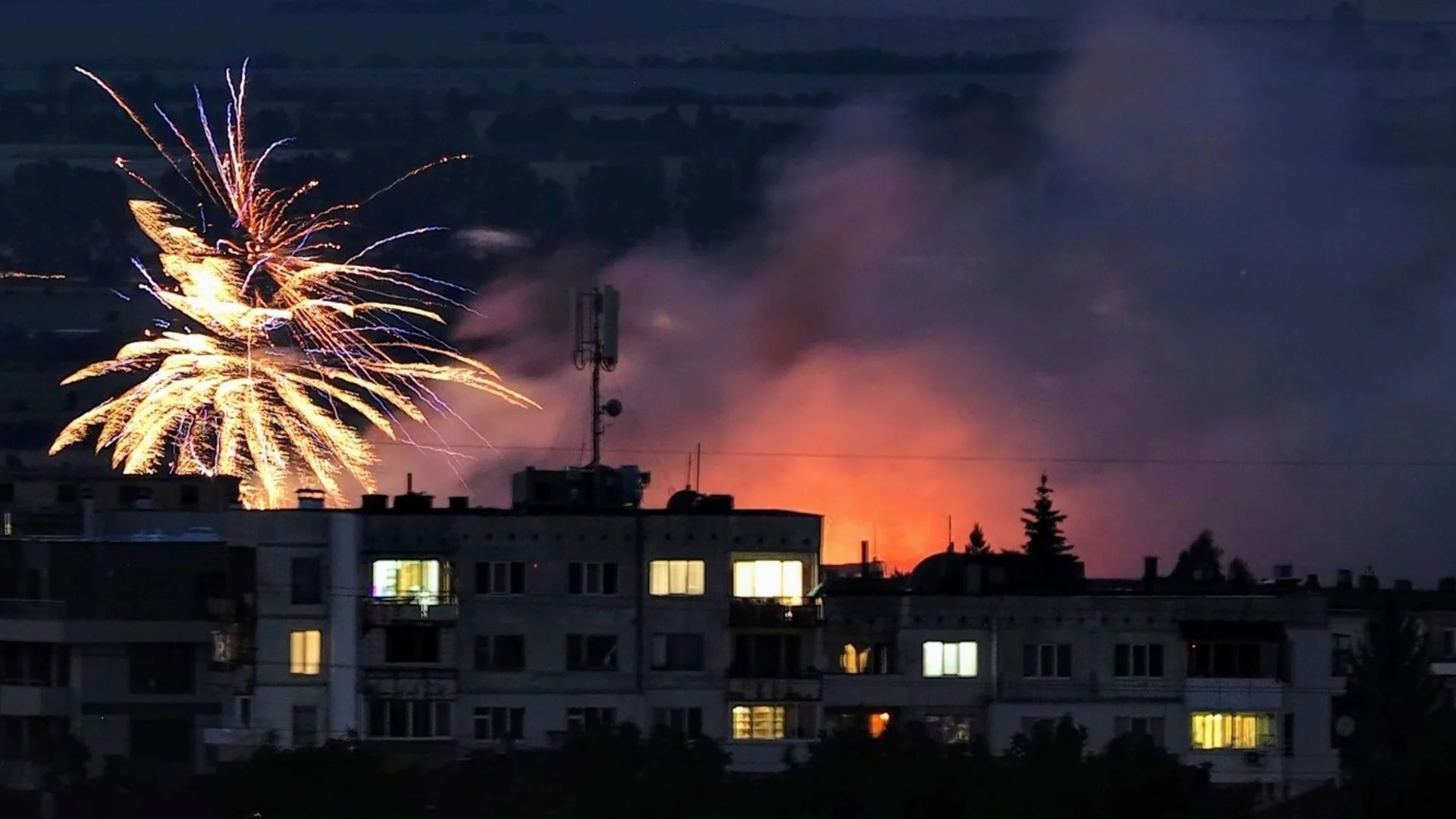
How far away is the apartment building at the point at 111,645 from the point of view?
182 feet

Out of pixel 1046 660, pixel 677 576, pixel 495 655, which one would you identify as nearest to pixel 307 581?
pixel 495 655

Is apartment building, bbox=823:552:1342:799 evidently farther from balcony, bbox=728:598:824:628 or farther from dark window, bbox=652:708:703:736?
dark window, bbox=652:708:703:736

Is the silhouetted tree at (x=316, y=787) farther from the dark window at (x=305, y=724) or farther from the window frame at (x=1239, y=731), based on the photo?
the window frame at (x=1239, y=731)

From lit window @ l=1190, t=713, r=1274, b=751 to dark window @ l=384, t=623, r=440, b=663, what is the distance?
9.89 meters

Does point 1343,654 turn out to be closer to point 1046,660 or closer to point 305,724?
point 1046,660

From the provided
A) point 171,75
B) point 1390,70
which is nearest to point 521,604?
point 1390,70

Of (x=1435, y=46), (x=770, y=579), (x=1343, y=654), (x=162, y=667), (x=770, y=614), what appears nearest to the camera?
(x=770, y=614)

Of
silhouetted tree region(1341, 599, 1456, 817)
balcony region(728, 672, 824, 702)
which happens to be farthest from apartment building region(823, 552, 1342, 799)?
balcony region(728, 672, 824, 702)

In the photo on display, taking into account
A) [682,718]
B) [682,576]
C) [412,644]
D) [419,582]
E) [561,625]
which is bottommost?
[682,718]

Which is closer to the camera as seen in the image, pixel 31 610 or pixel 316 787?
pixel 316 787

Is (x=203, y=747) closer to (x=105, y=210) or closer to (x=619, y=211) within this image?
(x=619, y=211)

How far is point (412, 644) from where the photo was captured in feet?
169

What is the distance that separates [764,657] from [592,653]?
83.1 inches

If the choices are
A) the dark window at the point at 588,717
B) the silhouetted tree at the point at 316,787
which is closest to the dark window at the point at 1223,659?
the dark window at the point at 588,717
